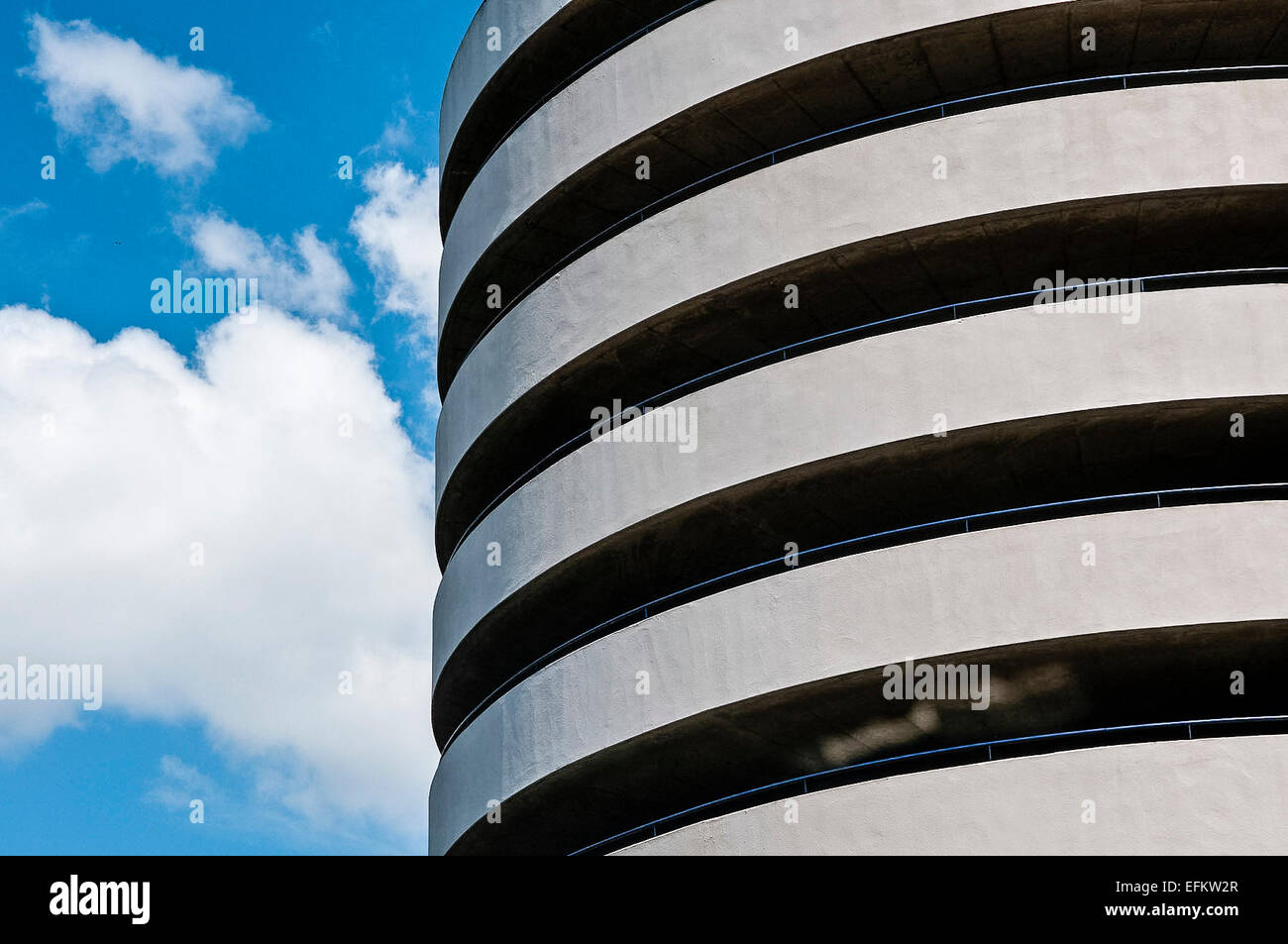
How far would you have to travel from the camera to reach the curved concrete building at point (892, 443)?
727 inches

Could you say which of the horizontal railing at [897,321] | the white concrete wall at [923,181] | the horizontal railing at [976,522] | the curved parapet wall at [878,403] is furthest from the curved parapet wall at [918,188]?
the horizontal railing at [976,522]

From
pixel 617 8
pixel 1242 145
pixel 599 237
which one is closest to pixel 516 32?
pixel 617 8

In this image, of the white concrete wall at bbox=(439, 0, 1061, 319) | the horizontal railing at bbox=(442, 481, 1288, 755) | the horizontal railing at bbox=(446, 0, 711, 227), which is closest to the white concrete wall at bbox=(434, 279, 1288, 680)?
the horizontal railing at bbox=(442, 481, 1288, 755)

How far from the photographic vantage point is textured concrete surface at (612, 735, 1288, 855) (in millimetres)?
16984

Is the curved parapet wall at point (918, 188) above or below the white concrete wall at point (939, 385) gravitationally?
above

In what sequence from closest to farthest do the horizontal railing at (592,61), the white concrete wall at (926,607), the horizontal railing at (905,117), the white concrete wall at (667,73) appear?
the white concrete wall at (926,607), the horizontal railing at (905,117), the white concrete wall at (667,73), the horizontal railing at (592,61)

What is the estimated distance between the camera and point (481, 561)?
78.4ft

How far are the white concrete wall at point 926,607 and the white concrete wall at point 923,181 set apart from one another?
4505mm

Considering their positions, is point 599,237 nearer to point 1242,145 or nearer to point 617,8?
point 617,8

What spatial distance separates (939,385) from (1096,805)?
220 inches

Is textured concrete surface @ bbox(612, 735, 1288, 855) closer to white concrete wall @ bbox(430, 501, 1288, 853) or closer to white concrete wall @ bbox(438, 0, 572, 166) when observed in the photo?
white concrete wall @ bbox(430, 501, 1288, 853)

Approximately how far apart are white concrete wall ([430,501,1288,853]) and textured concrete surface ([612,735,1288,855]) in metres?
1.57

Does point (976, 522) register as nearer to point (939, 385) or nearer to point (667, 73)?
point (939, 385)

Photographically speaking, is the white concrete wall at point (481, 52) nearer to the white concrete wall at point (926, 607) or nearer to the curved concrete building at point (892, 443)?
the curved concrete building at point (892, 443)
